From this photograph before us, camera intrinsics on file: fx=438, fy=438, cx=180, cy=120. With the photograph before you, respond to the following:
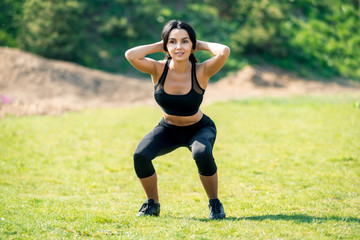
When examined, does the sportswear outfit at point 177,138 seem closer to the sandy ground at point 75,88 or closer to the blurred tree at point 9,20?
the sandy ground at point 75,88

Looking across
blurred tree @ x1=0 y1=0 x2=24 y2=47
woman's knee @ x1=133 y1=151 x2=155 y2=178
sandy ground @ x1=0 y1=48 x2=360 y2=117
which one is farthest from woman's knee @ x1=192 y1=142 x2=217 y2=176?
blurred tree @ x1=0 y1=0 x2=24 y2=47

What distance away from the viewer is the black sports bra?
5438 millimetres

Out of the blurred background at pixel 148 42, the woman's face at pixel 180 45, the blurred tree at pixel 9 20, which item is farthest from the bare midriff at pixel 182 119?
the blurred tree at pixel 9 20

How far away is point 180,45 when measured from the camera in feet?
17.9

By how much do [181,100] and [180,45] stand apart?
0.69m

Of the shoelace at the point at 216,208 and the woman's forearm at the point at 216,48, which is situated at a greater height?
the woman's forearm at the point at 216,48

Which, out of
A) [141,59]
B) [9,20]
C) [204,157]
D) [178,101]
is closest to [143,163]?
[204,157]

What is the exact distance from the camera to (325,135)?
1131cm

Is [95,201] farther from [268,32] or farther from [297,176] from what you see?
[268,32]

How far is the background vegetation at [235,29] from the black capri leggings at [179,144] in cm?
1781

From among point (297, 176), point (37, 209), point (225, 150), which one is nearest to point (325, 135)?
point (225, 150)

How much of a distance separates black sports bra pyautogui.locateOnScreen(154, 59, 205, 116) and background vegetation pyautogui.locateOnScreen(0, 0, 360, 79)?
17.7 m

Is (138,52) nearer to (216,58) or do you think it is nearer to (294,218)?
(216,58)

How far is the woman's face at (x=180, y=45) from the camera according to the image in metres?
5.48
